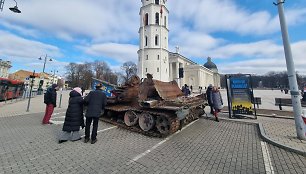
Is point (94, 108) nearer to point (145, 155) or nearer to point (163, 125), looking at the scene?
point (145, 155)

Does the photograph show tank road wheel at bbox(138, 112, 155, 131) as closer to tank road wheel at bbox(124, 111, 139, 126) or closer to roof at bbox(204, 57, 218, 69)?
tank road wheel at bbox(124, 111, 139, 126)

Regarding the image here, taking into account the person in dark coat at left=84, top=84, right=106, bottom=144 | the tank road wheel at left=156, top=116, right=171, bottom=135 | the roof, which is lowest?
the tank road wheel at left=156, top=116, right=171, bottom=135

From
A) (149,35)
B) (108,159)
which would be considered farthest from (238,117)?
(149,35)

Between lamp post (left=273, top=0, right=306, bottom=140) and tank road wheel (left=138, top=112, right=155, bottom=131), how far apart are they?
16.2 feet

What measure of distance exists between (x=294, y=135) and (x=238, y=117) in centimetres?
376

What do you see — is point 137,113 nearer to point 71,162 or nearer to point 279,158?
point 71,162

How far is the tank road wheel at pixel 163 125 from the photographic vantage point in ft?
19.3

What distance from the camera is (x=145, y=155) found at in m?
4.25

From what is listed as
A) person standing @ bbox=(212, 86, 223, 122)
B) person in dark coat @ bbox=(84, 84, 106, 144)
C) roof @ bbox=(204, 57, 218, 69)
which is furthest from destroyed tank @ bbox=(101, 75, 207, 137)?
roof @ bbox=(204, 57, 218, 69)

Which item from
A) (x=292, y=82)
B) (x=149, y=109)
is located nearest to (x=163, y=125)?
(x=149, y=109)

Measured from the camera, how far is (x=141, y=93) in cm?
764

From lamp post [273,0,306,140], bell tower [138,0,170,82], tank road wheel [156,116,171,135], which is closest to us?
lamp post [273,0,306,140]

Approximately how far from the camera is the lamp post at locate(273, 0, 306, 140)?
17.1 feet

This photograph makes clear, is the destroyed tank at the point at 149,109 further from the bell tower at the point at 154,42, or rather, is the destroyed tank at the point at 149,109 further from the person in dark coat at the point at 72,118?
the bell tower at the point at 154,42
